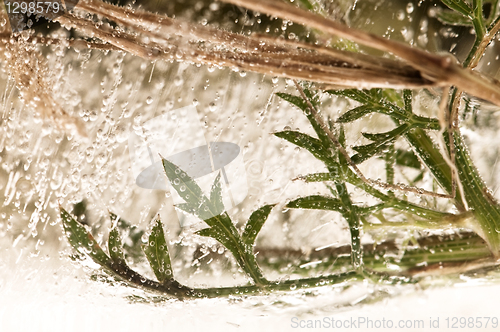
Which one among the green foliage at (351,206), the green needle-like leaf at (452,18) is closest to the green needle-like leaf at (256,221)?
the green foliage at (351,206)

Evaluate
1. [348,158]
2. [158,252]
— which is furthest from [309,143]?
[158,252]

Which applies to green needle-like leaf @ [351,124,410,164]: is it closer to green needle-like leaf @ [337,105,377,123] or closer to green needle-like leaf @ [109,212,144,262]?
green needle-like leaf @ [337,105,377,123]

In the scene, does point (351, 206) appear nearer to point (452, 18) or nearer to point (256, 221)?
point (256, 221)

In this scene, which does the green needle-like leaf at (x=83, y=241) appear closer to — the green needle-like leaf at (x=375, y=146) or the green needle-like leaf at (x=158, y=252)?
the green needle-like leaf at (x=158, y=252)

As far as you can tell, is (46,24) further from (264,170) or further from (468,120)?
(468,120)

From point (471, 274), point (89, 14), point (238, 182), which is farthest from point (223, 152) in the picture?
point (471, 274)

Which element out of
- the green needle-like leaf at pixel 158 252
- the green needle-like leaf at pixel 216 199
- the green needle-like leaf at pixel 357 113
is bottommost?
the green needle-like leaf at pixel 158 252
